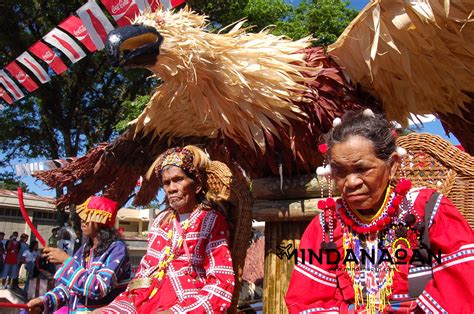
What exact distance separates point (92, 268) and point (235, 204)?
1.09 m

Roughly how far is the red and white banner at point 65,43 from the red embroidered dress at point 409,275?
12.8 ft

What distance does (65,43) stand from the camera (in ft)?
16.4

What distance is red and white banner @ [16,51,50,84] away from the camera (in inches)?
220

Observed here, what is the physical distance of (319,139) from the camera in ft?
7.90

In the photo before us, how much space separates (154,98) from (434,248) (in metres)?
1.60

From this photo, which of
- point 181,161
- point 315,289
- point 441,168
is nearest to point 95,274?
point 181,161

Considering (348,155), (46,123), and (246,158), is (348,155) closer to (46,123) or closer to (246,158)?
(246,158)

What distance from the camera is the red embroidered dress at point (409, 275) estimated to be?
1.55 meters

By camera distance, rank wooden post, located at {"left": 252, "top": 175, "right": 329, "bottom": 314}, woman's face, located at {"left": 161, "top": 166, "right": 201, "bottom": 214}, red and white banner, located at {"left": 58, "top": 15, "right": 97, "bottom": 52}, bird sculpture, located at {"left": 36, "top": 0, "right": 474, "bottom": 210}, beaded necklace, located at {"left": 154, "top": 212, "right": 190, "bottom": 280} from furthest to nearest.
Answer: red and white banner, located at {"left": 58, "top": 15, "right": 97, "bottom": 52} → woman's face, located at {"left": 161, "top": 166, "right": 201, "bottom": 214} → beaded necklace, located at {"left": 154, "top": 212, "right": 190, "bottom": 280} → wooden post, located at {"left": 252, "top": 175, "right": 329, "bottom": 314} → bird sculpture, located at {"left": 36, "top": 0, "right": 474, "bottom": 210}

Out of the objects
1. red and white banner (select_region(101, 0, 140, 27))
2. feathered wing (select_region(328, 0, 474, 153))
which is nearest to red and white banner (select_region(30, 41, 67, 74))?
red and white banner (select_region(101, 0, 140, 27))

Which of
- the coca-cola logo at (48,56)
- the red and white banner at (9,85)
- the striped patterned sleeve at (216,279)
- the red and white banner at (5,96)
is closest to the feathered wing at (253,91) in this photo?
the striped patterned sleeve at (216,279)

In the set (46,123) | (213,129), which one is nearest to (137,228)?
(46,123)

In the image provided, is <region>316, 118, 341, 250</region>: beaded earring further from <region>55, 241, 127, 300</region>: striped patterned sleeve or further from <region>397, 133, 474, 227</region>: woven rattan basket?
<region>55, 241, 127, 300</region>: striped patterned sleeve

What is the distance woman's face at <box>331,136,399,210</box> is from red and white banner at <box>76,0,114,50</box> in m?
3.57
